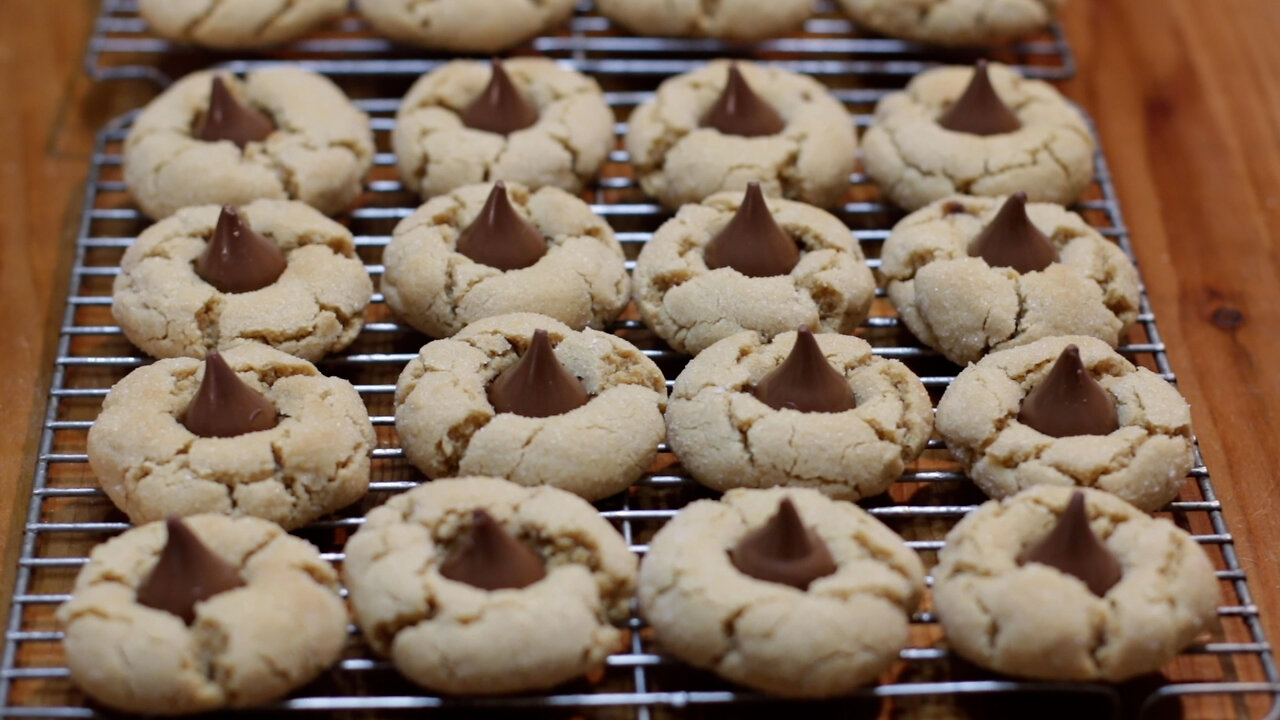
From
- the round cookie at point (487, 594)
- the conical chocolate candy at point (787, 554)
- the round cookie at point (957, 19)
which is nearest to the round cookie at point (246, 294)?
the round cookie at point (487, 594)

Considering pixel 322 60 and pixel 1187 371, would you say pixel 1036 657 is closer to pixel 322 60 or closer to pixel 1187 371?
pixel 1187 371

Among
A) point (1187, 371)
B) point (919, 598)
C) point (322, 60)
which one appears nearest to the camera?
point (919, 598)

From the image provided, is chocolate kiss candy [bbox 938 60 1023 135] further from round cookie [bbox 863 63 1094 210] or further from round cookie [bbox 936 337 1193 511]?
round cookie [bbox 936 337 1193 511]

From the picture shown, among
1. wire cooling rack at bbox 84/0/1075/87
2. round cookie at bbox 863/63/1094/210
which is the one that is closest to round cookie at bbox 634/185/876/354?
round cookie at bbox 863/63/1094/210

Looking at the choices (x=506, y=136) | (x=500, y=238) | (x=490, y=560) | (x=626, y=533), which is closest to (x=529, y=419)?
(x=626, y=533)

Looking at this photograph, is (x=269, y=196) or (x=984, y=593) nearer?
(x=984, y=593)

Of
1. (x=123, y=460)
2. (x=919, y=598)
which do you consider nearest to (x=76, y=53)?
(x=123, y=460)

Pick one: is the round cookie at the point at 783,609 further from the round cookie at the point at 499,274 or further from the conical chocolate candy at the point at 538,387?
the round cookie at the point at 499,274
